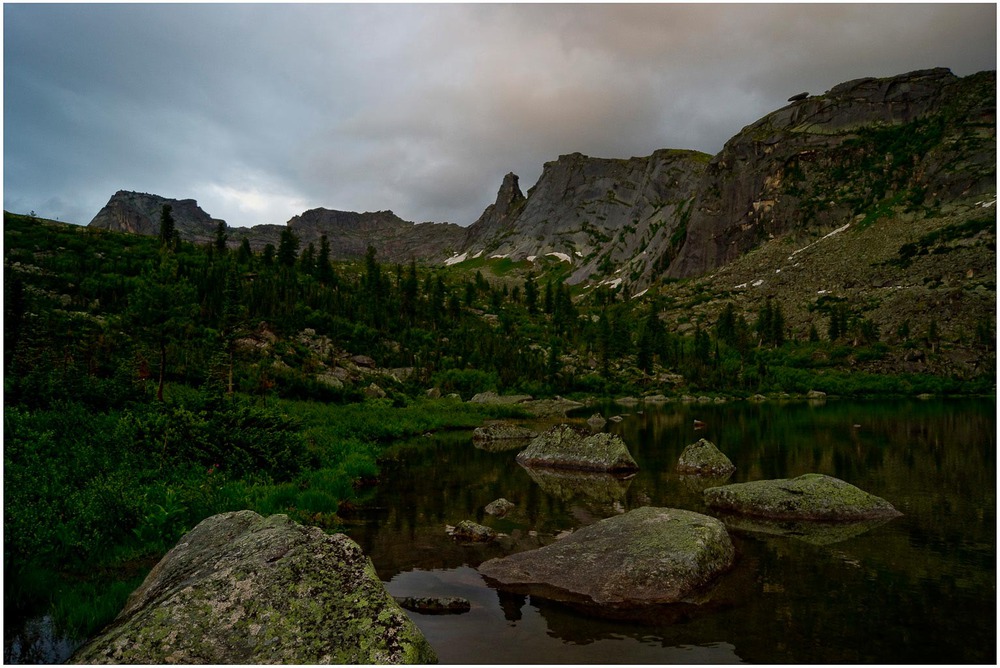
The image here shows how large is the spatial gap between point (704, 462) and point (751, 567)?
12539 mm

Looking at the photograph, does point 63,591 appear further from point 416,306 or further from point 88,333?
point 416,306

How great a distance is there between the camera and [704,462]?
2414 centimetres

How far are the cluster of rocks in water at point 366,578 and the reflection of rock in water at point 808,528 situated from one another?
0.05m

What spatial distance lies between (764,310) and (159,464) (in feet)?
429

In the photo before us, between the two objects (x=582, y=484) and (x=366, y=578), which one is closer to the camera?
(x=366, y=578)

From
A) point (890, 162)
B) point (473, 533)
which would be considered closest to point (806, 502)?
point (473, 533)

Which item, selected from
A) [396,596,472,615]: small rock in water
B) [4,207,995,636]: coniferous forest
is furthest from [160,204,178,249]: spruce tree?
[396,596,472,615]: small rock in water

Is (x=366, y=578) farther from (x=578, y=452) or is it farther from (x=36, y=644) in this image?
(x=578, y=452)

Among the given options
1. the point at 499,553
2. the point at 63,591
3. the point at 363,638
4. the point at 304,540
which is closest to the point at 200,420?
the point at 63,591

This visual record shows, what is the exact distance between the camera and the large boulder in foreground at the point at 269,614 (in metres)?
6.28

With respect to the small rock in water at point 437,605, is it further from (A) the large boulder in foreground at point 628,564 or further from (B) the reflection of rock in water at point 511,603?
(A) the large boulder in foreground at point 628,564

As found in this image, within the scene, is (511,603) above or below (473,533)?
above

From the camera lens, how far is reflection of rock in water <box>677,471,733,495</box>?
820 inches

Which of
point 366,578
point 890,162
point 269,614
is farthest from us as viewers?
point 890,162
